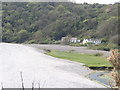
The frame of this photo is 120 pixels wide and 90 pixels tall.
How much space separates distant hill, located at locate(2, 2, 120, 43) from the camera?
25.3 meters

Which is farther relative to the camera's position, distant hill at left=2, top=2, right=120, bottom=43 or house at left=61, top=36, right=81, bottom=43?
distant hill at left=2, top=2, right=120, bottom=43

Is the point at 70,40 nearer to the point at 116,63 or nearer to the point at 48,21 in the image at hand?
the point at 48,21

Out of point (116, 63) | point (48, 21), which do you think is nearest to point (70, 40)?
point (48, 21)

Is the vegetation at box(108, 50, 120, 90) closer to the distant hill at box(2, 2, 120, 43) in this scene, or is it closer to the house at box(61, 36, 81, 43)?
the distant hill at box(2, 2, 120, 43)

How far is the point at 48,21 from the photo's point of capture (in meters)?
28.4

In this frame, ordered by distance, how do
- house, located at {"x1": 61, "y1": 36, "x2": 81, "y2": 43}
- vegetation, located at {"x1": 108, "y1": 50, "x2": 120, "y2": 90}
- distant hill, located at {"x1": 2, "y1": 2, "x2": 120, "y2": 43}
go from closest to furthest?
1. vegetation, located at {"x1": 108, "y1": 50, "x2": 120, "y2": 90}
2. house, located at {"x1": 61, "y1": 36, "x2": 81, "y2": 43}
3. distant hill, located at {"x1": 2, "y1": 2, "x2": 120, "y2": 43}

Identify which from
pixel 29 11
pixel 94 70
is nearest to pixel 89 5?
pixel 29 11

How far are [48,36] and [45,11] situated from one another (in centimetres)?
549

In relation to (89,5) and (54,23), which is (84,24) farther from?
(89,5)

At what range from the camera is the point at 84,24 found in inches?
1009

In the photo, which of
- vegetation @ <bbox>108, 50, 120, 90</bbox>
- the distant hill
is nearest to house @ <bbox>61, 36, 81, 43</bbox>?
the distant hill

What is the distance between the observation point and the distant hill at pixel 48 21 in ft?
83.1

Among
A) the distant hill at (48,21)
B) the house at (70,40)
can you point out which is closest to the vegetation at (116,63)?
the distant hill at (48,21)

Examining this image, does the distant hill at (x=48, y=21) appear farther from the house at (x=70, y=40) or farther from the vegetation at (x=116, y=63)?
the vegetation at (x=116, y=63)
